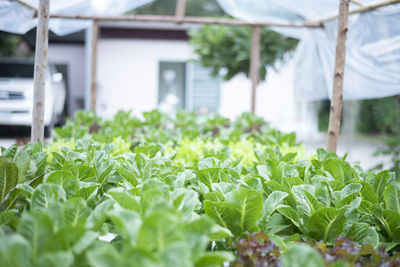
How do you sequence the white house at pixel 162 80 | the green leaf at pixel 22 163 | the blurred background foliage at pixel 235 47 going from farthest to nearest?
the white house at pixel 162 80
the blurred background foliage at pixel 235 47
the green leaf at pixel 22 163

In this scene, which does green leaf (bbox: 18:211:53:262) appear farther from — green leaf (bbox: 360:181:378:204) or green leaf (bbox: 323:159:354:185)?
green leaf (bbox: 323:159:354:185)

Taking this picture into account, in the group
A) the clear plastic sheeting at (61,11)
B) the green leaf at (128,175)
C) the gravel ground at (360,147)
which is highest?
the clear plastic sheeting at (61,11)

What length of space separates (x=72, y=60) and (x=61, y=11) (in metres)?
9.38

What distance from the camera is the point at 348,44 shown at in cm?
484

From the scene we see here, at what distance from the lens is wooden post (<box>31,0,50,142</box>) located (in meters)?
2.98

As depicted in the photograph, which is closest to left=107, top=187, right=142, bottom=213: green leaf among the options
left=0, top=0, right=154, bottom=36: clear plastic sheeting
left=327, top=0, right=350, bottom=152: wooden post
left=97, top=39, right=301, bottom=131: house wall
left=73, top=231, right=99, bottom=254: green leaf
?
left=73, top=231, right=99, bottom=254: green leaf

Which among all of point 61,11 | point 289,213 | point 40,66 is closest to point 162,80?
point 61,11

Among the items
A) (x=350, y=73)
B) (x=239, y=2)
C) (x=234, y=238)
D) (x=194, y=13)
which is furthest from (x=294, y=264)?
(x=194, y=13)

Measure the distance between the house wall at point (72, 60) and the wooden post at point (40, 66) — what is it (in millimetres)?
11629

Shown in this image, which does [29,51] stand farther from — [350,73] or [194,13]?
[350,73]

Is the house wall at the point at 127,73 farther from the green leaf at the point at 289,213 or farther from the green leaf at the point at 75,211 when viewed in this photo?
the green leaf at the point at 75,211

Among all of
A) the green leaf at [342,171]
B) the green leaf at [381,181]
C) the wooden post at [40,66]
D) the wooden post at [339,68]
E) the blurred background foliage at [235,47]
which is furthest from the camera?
the blurred background foliage at [235,47]

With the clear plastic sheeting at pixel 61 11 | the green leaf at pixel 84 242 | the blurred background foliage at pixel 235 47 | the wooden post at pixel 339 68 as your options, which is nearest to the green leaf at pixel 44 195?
Result: the green leaf at pixel 84 242

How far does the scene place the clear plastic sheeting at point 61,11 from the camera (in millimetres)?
4137
